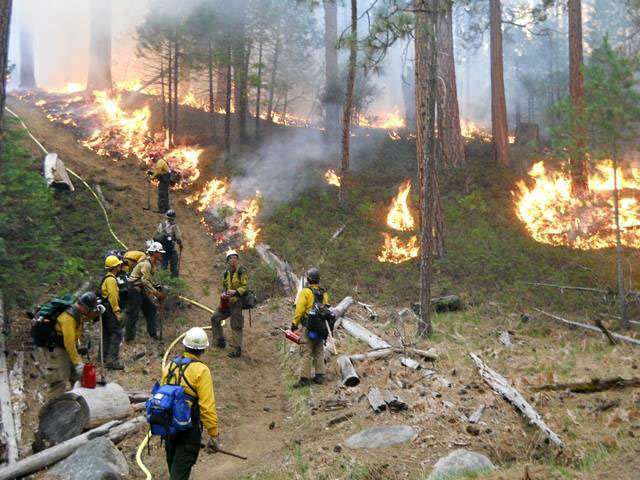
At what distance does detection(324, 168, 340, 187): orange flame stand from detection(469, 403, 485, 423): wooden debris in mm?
14889

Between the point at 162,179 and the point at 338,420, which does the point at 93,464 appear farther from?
the point at 162,179

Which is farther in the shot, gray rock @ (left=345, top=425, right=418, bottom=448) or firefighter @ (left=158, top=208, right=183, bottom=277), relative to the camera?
firefighter @ (left=158, top=208, right=183, bottom=277)

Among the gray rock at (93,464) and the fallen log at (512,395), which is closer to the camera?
the gray rock at (93,464)

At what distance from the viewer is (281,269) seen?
16.0m

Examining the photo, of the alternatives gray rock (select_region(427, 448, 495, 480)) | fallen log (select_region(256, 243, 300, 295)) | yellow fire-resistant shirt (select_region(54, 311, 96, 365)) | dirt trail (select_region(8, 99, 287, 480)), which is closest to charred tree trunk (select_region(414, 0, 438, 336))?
dirt trail (select_region(8, 99, 287, 480))

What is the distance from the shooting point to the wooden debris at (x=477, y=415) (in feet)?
24.6

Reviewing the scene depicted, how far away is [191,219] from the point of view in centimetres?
1984

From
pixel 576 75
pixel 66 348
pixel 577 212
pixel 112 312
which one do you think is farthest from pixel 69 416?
pixel 576 75

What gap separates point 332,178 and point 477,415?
1559cm

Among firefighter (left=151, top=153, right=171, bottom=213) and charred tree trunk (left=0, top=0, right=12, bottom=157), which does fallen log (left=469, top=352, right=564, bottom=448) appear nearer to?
charred tree trunk (left=0, top=0, right=12, bottom=157)

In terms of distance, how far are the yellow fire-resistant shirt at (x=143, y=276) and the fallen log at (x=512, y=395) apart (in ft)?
22.8

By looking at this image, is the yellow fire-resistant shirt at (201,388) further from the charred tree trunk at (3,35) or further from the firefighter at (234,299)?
the firefighter at (234,299)

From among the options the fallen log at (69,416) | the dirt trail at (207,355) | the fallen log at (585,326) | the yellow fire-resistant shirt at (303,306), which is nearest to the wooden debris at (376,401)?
the dirt trail at (207,355)

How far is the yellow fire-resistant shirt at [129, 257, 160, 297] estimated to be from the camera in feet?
37.3
